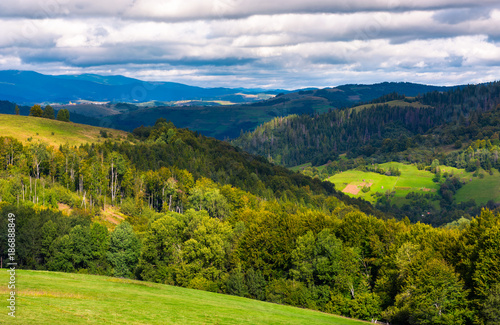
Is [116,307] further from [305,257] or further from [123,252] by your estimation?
[123,252]

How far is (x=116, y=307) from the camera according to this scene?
143ft

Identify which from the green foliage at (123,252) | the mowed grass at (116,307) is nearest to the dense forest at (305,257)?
the green foliage at (123,252)

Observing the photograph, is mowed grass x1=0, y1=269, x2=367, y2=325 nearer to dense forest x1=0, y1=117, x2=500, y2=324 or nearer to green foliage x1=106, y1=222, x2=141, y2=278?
dense forest x1=0, y1=117, x2=500, y2=324

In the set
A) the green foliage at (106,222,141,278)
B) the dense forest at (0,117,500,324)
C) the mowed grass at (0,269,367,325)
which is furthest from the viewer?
the green foliage at (106,222,141,278)

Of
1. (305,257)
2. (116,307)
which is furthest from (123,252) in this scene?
(116,307)

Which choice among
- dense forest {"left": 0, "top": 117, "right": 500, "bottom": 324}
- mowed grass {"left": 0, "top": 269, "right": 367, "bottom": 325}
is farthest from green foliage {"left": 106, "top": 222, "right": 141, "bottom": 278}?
mowed grass {"left": 0, "top": 269, "right": 367, "bottom": 325}

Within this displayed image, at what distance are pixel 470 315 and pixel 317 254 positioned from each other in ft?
102

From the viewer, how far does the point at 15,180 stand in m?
139

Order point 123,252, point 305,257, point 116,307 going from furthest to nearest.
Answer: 1. point 123,252
2. point 305,257
3. point 116,307

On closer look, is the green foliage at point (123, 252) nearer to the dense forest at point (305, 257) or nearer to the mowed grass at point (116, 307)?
the dense forest at point (305, 257)

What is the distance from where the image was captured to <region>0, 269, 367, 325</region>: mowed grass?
36.5m

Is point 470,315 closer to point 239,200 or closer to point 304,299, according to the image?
point 304,299

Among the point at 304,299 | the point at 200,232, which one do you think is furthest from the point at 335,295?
the point at 200,232

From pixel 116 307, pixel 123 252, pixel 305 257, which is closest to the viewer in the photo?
pixel 116 307
